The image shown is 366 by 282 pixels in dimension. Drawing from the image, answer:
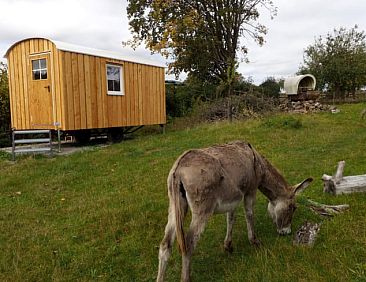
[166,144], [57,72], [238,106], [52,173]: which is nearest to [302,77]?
[238,106]

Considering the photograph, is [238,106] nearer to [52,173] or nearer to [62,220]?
[52,173]

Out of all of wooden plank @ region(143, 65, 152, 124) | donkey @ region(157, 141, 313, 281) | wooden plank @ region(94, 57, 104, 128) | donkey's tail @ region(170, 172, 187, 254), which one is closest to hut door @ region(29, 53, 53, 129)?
wooden plank @ region(94, 57, 104, 128)

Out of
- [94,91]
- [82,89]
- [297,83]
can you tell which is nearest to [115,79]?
[94,91]

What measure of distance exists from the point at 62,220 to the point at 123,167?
3.20m

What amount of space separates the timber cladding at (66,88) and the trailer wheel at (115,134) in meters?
0.50

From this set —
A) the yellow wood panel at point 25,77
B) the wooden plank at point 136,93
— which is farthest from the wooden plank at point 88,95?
the wooden plank at point 136,93

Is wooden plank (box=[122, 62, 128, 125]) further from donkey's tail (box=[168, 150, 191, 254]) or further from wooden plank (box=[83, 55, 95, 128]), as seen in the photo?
donkey's tail (box=[168, 150, 191, 254])

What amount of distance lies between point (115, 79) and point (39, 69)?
2.65 meters

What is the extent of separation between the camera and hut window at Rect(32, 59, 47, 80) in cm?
1139

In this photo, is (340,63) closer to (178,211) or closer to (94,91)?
(94,91)

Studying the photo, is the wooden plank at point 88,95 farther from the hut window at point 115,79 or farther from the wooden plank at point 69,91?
the hut window at point 115,79

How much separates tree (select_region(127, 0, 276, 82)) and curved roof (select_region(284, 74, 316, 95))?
3.39m

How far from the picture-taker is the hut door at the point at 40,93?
1124 centimetres

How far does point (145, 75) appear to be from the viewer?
1434 cm
